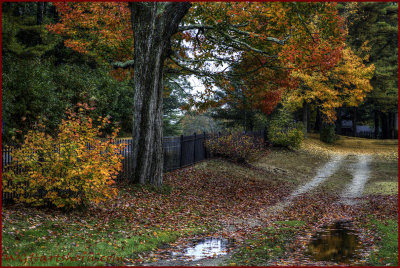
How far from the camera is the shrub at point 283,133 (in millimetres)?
28603

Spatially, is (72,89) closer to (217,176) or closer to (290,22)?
(217,176)

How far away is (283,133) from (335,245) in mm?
20608

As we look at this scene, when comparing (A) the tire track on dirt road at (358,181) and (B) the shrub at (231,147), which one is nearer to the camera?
(A) the tire track on dirt road at (358,181)

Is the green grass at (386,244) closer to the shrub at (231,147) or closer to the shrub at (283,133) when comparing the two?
the shrub at (231,147)

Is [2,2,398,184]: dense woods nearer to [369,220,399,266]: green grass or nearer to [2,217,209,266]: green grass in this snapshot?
[2,217,209,266]: green grass

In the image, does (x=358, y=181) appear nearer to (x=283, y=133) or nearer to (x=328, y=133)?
(x=283, y=133)

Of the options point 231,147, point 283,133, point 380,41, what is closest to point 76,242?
point 231,147

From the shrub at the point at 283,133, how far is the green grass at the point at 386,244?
17872 mm

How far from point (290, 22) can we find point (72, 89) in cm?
1617

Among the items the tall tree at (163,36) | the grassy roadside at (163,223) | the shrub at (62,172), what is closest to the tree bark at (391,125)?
the grassy roadside at (163,223)

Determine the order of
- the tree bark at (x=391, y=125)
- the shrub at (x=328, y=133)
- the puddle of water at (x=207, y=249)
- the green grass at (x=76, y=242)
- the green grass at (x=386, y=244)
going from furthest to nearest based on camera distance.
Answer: the tree bark at (x=391, y=125)
the shrub at (x=328, y=133)
the puddle of water at (x=207, y=249)
the green grass at (x=386, y=244)
the green grass at (x=76, y=242)

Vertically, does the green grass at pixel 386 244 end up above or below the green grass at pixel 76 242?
below

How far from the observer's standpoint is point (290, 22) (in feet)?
44.7

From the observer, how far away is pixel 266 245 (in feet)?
27.2
